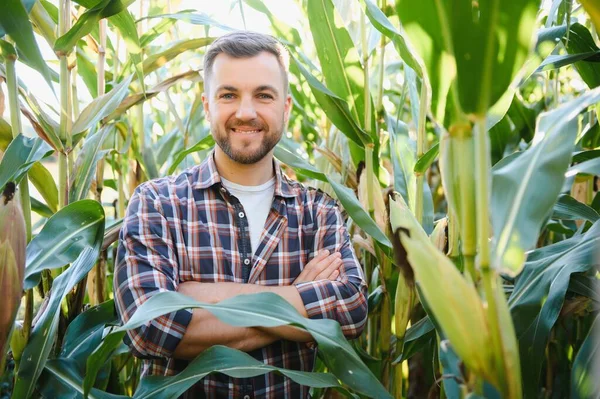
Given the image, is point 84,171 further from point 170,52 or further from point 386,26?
point 386,26

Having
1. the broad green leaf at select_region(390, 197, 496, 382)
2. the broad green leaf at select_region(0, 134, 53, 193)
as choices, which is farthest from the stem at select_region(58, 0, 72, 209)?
the broad green leaf at select_region(390, 197, 496, 382)

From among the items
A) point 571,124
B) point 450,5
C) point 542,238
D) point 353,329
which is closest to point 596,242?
point 571,124

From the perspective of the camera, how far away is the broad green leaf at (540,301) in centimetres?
105

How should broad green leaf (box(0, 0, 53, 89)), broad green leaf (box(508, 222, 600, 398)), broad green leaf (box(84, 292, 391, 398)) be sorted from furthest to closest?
broad green leaf (box(0, 0, 53, 89)), broad green leaf (box(508, 222, 600, 398)), broad green leaf (box(84, 292, 391, 398))

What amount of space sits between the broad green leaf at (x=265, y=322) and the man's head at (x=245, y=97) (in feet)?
1.62

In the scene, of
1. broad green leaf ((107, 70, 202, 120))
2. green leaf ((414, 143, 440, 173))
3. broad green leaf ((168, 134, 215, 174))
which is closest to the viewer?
green leaf ((414, 143, 440, 173))

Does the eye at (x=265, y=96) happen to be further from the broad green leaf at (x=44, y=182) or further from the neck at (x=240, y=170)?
the broad green leaf at (x=44, y=182)

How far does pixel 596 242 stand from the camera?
1.07 m

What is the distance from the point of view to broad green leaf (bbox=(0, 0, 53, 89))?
1.15 meters

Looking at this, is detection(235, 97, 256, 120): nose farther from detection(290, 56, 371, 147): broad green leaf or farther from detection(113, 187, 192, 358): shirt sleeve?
detection(113, 187, 192, 358): shirt sleeve

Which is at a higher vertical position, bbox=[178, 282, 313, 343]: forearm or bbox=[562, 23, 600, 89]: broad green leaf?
bbox=[562, 23, 600, 89]: broad green leaf

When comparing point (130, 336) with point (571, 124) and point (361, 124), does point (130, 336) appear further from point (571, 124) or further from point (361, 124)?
point (571, 124)

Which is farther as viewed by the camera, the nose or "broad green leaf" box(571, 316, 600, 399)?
the nose

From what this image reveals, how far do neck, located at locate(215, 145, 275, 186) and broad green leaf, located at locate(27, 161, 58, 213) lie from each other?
1.29 feet
